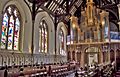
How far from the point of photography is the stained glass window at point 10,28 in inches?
469

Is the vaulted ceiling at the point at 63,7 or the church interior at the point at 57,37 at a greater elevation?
the vaulted ceiling at the point at 63,7

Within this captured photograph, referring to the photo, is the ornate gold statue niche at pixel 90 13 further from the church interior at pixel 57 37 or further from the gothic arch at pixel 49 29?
the gothic arch at pixel 49 29

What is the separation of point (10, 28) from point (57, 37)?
26.5ft

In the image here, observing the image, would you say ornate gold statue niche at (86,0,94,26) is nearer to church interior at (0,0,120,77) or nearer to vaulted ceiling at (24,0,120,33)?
church interior at (0,0,120,77)

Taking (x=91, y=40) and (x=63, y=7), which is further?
(x=91, y=40)

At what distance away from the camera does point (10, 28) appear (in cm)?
1266

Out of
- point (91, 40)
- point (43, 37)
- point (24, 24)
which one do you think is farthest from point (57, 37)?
point (24, 24)

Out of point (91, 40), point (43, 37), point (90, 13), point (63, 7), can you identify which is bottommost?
point (91, 40)

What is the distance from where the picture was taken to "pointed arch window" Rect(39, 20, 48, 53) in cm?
1665

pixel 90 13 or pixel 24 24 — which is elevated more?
pixel 90 13

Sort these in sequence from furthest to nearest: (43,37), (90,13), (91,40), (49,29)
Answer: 1. (91,40)
2. (49,29)
3. (43,37)
4. (90,13)

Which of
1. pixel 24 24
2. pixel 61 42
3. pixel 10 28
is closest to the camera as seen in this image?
pixel 10 28

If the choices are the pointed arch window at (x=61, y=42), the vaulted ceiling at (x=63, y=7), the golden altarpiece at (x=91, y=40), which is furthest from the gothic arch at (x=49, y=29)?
the golden altarpiece at (x=91, y=40)

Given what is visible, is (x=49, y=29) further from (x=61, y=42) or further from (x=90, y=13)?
(x=90, y=13)
